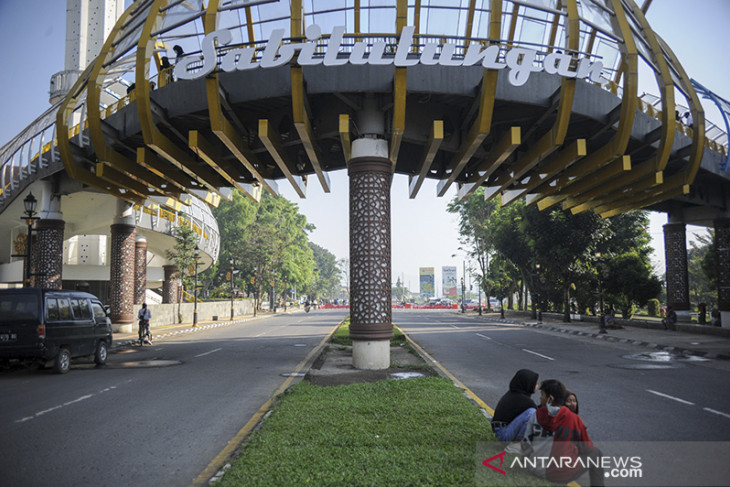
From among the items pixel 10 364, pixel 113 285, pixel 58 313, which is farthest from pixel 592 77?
pixel 113 285

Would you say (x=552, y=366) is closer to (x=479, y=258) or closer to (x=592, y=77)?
(x=592, y=77)

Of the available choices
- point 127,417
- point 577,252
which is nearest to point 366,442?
point 127,417

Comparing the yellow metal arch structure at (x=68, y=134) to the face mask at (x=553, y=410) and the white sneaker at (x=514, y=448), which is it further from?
the face mask at (x=553, y=410)

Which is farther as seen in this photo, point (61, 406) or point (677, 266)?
point (677, 266)

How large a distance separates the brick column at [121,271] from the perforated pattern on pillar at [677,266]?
29.4 metres

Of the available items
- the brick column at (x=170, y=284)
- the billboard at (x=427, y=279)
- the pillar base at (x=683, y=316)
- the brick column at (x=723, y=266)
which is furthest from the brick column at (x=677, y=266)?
the billboard at (x=427, y=279)

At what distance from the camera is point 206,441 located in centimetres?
698

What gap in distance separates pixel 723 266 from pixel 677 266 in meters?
3.20

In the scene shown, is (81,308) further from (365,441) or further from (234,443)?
(365,441)

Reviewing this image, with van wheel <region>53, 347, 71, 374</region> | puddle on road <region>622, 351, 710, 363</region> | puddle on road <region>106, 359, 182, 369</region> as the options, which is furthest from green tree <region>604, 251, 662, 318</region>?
van wheel <region>53, 347, 71, 374</region>

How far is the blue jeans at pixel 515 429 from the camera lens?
552cm

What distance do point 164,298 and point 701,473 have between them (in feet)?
153

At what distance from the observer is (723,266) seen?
86.7 ft

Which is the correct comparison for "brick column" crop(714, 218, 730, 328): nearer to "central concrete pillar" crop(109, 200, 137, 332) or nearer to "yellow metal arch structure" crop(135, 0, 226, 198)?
"yellow metal arch structure" crop(135, 0, 226, 198)
